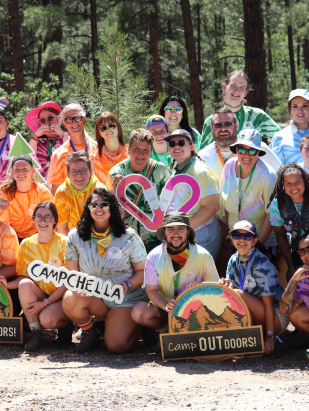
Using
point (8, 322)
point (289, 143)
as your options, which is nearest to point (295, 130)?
point (289, 143)

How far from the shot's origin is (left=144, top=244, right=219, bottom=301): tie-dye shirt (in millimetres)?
4145

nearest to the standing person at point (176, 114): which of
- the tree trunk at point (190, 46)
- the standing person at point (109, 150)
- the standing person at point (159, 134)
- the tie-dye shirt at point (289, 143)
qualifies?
the standing person at point (159, 134)

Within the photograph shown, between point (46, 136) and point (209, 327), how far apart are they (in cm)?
308

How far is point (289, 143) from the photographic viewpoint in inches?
199

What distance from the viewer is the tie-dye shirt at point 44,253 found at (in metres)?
4.69

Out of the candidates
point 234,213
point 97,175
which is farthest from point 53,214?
point 234,213

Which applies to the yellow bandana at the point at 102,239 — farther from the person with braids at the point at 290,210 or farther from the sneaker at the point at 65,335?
the person with braids at the point at 290,210

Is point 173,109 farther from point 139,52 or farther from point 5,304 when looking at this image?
point 139,52

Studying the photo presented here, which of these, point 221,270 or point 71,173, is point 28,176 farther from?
point 221,270

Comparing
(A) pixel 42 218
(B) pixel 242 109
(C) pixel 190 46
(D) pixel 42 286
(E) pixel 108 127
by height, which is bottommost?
(D) pixel 42 286

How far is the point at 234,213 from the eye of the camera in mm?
4598

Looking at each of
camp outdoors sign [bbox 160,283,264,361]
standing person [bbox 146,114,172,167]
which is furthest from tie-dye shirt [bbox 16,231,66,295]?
standing person [bbox 146,114,172,167]

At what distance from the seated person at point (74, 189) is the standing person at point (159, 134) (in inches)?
31.7

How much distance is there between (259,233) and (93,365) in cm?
183
